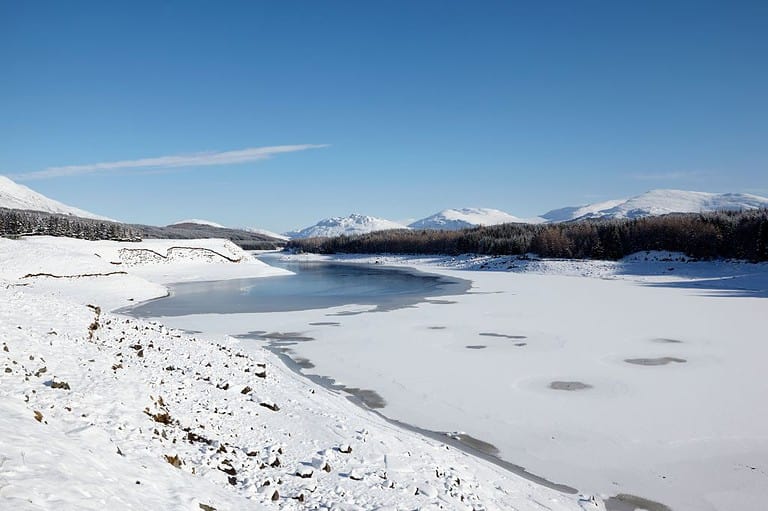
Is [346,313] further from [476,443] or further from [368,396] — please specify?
[476,443]

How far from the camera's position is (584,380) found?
14.9 metres

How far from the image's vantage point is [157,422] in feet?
29.3

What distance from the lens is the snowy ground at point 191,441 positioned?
5816 mm

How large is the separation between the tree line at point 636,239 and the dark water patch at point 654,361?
60.3m

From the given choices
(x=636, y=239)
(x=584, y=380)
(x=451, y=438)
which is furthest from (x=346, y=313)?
(x=636, y=239)

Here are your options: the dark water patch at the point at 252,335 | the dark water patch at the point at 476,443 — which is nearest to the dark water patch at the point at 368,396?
the dark water patch at the point at 476,443

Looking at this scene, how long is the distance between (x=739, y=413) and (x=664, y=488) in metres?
5.05

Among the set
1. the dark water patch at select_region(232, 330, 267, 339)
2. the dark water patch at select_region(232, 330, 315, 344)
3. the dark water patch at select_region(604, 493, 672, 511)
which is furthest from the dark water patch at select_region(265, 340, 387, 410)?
the dark water patch at select_region(604, 493, 672, 511)

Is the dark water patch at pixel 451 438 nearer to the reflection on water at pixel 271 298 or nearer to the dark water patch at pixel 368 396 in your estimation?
the dark water patch at pixel 368 396

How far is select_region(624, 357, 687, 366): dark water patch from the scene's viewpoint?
1692cm

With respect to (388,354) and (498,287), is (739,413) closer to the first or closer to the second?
(388,354)

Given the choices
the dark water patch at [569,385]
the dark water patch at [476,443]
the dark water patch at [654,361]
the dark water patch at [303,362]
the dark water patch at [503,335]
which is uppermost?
the dark water patch at [503,335]

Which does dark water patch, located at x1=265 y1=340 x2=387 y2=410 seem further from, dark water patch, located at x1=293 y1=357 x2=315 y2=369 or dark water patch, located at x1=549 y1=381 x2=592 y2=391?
dark water patch, located at x1=549 y1=381 x2=592 y2=391

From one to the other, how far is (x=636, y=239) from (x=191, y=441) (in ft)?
317
